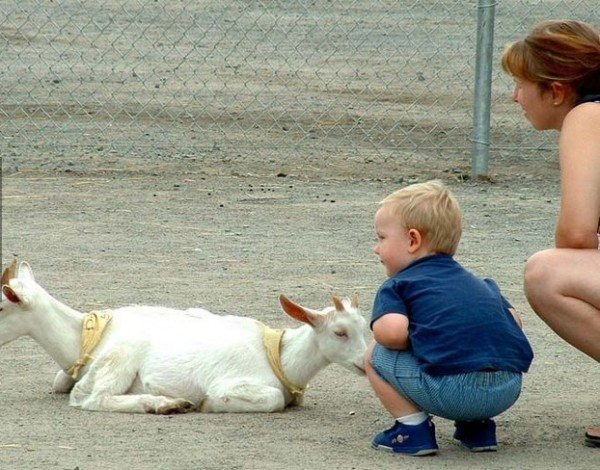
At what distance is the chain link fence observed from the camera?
38.7ft

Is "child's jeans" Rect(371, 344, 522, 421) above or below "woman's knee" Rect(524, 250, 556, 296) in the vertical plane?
below

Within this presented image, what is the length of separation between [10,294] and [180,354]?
0.67m

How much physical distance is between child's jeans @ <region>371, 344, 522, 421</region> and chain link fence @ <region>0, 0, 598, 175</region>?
648cm

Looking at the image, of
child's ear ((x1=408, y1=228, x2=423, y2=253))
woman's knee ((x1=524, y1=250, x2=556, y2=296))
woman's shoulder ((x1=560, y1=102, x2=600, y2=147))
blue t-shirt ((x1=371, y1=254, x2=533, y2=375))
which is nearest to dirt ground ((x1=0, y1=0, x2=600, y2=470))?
blue t-shirt ((x1=371, y1=254, x2=533, y2=375))

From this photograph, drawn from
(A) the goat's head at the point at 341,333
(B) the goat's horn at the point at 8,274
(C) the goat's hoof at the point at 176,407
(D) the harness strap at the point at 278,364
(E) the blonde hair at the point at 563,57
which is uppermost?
(E) the blonde hair at the point at 563,57

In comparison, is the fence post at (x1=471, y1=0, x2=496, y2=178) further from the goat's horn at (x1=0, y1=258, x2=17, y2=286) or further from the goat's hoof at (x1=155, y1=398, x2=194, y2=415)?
the goat's hoof at (x1=155, y1=398, x2=194, y2=415)

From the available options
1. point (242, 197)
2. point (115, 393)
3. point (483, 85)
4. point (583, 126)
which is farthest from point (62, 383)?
point (483, 85)

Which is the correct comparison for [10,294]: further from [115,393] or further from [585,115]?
[585,115]

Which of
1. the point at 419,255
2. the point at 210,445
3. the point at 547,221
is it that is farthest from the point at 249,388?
the point at 547,221

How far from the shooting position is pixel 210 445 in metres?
4.75

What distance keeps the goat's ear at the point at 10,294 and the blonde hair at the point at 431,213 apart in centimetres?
151

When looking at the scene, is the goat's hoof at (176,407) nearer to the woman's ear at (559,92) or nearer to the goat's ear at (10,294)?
the goat's ear at (10,294)

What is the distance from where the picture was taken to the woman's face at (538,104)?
4.79 m

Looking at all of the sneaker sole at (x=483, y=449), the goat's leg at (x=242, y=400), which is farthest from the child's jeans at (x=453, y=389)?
the goat's leg at (x=242, y=400)
